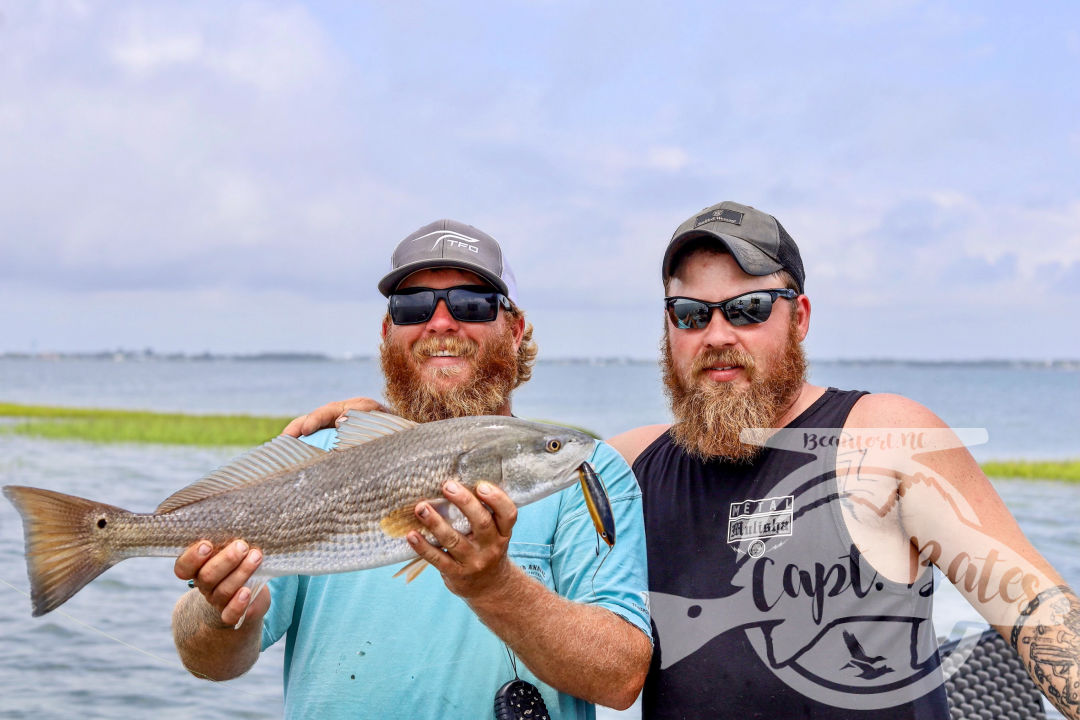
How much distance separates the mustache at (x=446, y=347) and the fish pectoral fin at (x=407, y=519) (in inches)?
46.8

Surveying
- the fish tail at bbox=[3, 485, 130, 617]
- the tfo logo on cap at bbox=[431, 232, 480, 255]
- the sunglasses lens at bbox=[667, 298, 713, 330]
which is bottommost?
the fish tail at bbox=[3, 485, 130, 617]

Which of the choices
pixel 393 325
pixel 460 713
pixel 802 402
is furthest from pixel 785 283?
pixel 460 713

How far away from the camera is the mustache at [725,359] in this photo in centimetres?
473

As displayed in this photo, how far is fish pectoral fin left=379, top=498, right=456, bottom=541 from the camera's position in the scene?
10.7ft

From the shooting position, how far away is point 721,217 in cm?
483

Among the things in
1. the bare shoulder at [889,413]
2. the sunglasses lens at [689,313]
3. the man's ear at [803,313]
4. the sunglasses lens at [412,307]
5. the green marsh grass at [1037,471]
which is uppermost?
the green marsh grass at [1037,471]

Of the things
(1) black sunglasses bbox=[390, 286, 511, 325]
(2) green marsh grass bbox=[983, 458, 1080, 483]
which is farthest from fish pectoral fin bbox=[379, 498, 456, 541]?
(2) green marsh grass bbox=[983, 458, 1080, 483]

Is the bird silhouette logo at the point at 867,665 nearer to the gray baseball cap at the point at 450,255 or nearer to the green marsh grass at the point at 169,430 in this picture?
the gray baseball cap at the point at 450,255

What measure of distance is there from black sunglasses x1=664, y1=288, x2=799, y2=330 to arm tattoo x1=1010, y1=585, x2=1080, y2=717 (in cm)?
185

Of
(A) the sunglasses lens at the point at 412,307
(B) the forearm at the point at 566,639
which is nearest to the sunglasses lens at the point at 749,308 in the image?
(A) the sunglasses lens at the point at 412,307

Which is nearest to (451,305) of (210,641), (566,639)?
(566,639)

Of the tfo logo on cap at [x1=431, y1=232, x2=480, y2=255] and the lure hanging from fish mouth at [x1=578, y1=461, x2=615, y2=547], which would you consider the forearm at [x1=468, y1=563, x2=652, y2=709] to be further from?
the tfo logo on cap at [x1=431, y1=232, x2=480, y2=255]

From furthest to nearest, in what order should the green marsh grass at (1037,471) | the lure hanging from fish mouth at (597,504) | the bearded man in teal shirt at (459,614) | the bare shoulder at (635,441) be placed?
the green marsh grass at (1037,471)
the bare shoulder at (635,441)
the bearded man in teal shirt at (459,614)
the lure hanging from fish mouth at (597,504)

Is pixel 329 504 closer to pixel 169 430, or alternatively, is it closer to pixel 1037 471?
pixel 1037 471
